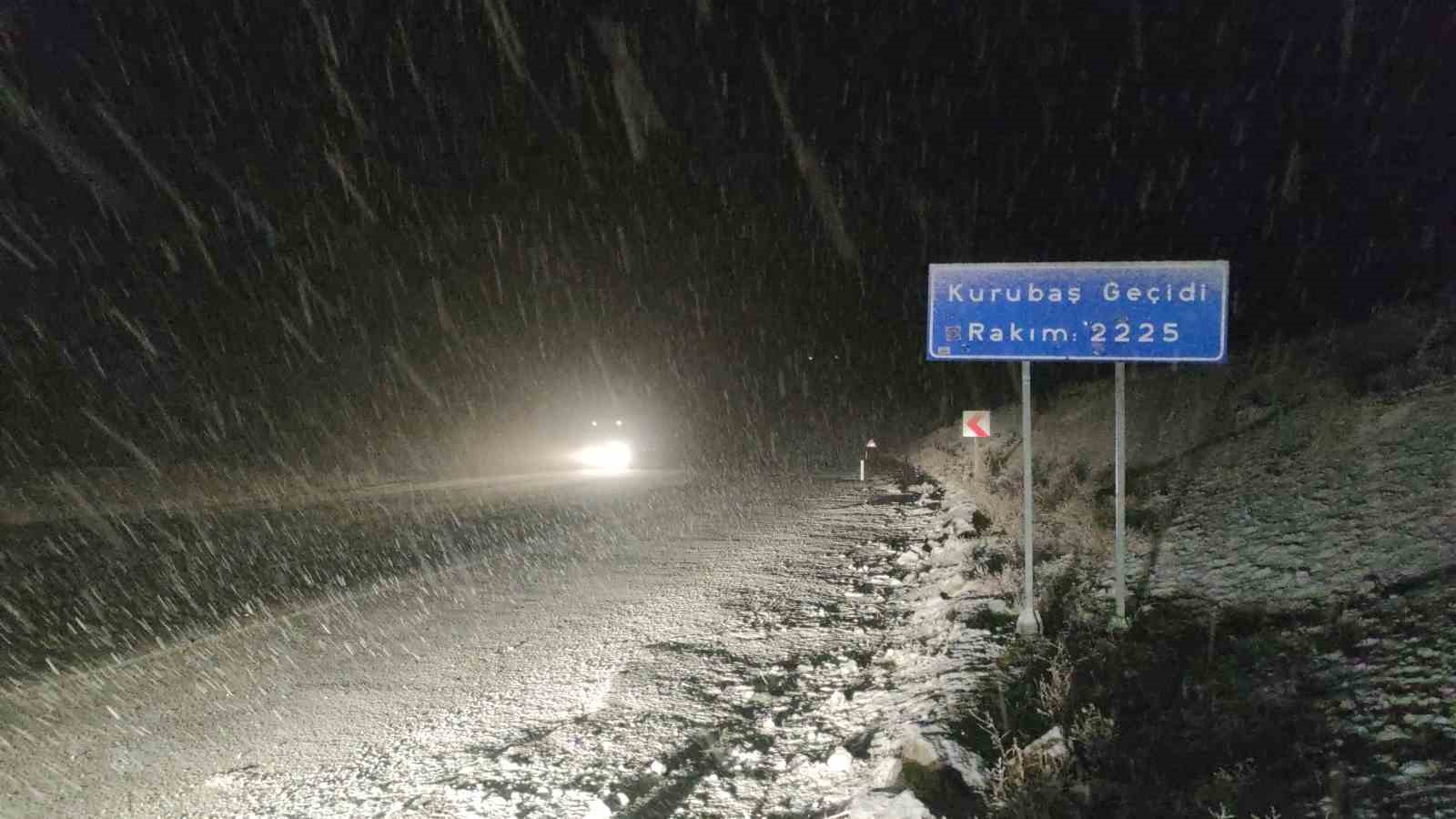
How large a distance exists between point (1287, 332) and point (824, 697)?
28.0 meters

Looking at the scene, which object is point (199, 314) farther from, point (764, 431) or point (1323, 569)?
point (1323, 569)

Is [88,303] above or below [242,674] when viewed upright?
above

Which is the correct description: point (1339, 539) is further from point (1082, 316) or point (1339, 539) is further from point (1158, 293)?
point (1082, 316)

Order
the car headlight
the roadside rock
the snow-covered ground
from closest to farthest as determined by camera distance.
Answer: the roadside rock
the snow-covered ground
the car headlight

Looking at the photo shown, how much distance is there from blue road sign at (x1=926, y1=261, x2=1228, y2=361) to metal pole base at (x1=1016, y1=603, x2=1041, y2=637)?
1.93 metres

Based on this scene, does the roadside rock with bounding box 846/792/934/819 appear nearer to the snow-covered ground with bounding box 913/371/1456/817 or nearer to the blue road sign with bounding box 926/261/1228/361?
the snow-covered ground with bounding box 913/371/1456/817

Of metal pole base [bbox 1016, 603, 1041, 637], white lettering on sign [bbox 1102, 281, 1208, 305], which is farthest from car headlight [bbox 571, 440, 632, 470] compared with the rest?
white lettering on sign [bbox 1102, 281, 1208, 305]

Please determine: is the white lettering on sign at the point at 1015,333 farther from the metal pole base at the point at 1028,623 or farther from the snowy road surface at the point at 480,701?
the snowy road surface at the point at 480,701

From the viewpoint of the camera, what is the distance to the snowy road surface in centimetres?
525

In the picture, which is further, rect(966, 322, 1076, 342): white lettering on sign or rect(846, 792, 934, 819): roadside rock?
rect(966, 322, 1076, 342): white lettering on sign

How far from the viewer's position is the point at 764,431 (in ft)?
245

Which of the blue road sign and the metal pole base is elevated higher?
the blue road sign

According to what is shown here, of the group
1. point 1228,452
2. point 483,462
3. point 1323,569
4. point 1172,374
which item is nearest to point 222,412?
point 483,462

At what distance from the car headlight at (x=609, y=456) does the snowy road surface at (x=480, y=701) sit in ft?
72.2
